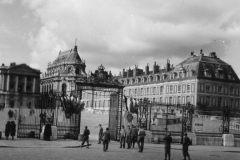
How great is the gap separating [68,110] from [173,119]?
14134 millimetres

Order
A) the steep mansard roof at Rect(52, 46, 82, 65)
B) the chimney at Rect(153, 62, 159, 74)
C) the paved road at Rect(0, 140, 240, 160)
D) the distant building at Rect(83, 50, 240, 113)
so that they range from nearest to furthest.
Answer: the paved road at Rect(0, 140, 240, 160) < the distant building at Rect(83, 50, 240, 113) < the chimney at Rect(153, 62, 159, 74) < the steep mansard roof at Rect(52, 46, 82, 65)

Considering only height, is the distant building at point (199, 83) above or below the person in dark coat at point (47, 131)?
above

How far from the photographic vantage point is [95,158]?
613 inches

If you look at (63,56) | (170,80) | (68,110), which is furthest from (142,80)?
(68,110)

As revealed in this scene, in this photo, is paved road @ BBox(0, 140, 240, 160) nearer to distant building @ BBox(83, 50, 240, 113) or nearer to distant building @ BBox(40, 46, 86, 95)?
distant building @ BBox(83, 50, 240, 113)

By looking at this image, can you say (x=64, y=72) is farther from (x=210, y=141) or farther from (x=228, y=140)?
(x=228, y=140)

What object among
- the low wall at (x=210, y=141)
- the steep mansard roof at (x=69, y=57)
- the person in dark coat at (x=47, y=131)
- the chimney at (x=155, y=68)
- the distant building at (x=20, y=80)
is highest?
the steep mansard roof at (x=69, y=57)

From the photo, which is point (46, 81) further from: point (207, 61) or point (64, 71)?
point (207, 61)

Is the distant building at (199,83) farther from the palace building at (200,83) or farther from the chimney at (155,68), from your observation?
the chimney at (155,68)

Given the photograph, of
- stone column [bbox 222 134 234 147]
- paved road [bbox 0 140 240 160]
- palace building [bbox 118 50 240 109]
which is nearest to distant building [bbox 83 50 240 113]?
palace building [bbox 118 50 240 109]

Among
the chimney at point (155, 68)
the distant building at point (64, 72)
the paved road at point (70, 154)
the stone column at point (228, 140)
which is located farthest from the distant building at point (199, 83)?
the paved road at point (70, 154)

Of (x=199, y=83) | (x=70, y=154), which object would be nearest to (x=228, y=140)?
(x=70, y=154)

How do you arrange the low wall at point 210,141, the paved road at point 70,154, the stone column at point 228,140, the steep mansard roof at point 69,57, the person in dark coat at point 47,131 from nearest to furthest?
the paved road at point 70,154
the person in dark coat at point 47,131
the low wall at point 210,141
the stone column at point 228,140
the steep mansard roof at point 69,57

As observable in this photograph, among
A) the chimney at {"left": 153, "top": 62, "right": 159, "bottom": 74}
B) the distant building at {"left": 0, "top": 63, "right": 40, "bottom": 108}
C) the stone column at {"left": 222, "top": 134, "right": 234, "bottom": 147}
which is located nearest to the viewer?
the stone column at {"left": 222, "top": 134, "right": 234, "bottom": 147}
